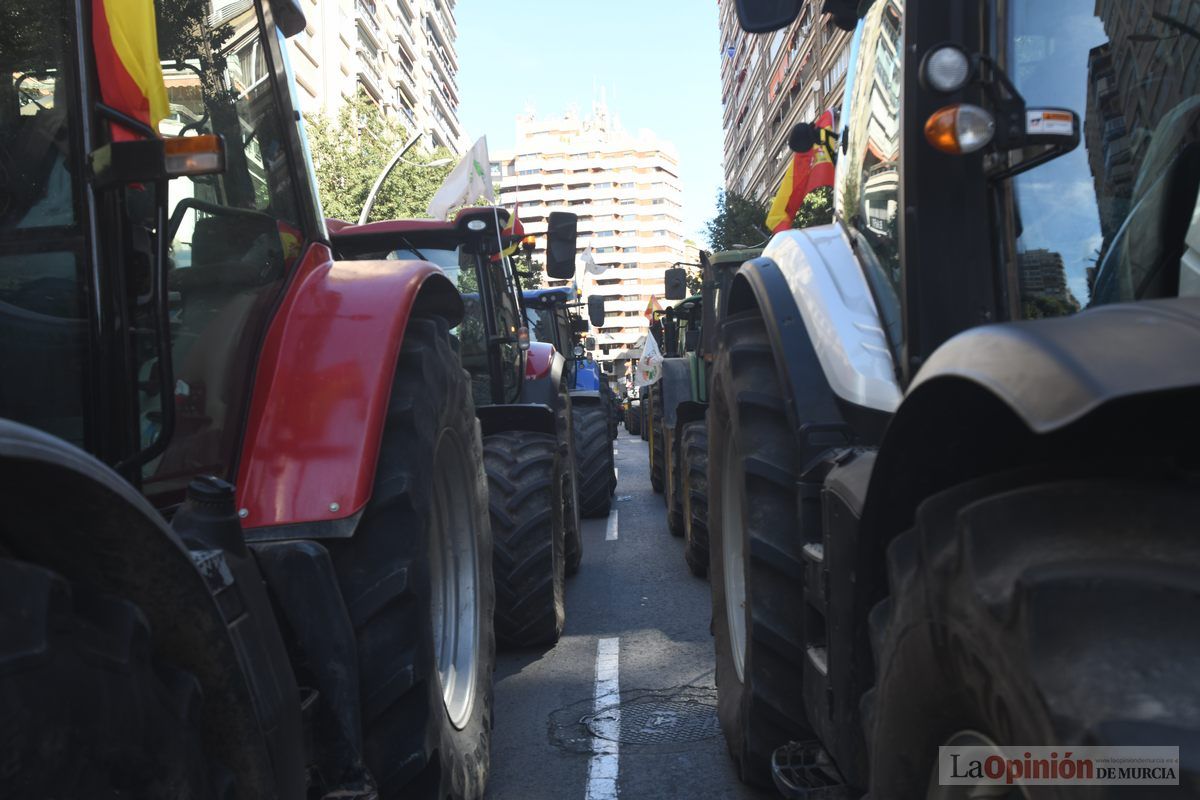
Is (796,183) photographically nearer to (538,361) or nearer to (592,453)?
(538,361)

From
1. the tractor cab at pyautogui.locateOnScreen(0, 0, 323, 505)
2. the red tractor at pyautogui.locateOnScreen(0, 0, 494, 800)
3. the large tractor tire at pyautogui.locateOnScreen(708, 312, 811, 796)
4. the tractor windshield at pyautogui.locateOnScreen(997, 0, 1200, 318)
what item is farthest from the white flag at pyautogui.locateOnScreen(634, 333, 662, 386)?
the tractor windshield at pyautogui.locateOnScreen(997, 0, 1200, 318)

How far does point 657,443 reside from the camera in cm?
1188

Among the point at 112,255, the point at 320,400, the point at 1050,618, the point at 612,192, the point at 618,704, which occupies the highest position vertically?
the point at 612,192

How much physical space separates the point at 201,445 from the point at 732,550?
1.88 meters

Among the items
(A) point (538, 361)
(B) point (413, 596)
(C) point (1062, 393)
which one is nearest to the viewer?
(C) point (1062, 393)

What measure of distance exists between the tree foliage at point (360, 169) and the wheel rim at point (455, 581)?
85.1 feet

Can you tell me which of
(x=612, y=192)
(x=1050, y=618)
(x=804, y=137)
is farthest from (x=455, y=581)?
(x=612, y=192)

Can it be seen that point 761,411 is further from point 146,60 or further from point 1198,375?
point 1198,375

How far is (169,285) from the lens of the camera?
226cm

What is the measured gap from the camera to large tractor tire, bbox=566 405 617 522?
32.3ft

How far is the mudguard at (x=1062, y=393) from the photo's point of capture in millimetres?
1087

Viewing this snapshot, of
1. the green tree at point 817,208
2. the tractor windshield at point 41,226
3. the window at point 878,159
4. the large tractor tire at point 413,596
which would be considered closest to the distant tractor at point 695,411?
the window at point 878,159

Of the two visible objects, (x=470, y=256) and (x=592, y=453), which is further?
(x=592, y=453)

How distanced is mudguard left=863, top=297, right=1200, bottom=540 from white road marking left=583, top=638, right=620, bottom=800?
2.50 m
